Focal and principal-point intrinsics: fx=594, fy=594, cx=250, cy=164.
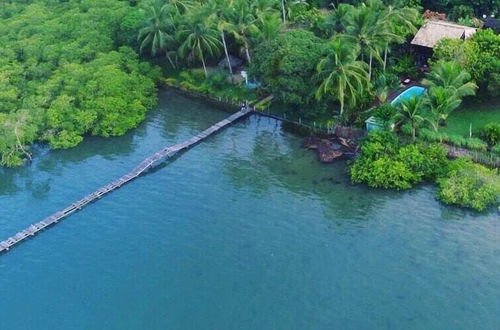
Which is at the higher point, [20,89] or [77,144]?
[20,89]

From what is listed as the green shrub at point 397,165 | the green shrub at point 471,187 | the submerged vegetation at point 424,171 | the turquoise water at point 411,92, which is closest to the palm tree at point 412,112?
the submerged vegetation at point 424,171

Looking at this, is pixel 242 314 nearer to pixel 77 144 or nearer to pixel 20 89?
pixel 77 144

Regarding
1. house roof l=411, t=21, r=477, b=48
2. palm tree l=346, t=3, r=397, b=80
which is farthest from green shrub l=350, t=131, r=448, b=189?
house roof l=411, t=21, r=477, b=48

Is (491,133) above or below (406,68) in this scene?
below

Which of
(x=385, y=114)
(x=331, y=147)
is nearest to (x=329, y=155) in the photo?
(x=331, y=147)

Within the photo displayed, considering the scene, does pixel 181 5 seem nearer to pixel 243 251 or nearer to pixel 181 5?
pixel 181 5

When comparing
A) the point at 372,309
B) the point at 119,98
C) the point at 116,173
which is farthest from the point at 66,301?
the point at 119,98
